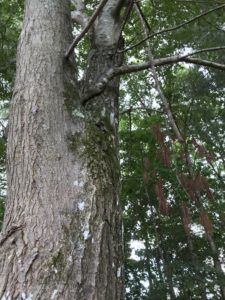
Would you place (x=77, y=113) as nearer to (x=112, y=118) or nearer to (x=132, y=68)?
(x=112, y=118)

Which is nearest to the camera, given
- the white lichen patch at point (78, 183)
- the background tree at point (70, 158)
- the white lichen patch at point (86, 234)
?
the background tree at point (70, 158)

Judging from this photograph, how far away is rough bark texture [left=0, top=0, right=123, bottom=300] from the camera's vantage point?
129 centimetres

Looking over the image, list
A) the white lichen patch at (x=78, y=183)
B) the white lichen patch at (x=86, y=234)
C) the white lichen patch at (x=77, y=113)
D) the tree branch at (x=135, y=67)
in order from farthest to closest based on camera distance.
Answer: the tree branch at (x=135, y=67), the white lichen patch at (x=77, y=113), the white lichen patch at (x=78, y=183), the white lichen patch at (x=86, y=234)

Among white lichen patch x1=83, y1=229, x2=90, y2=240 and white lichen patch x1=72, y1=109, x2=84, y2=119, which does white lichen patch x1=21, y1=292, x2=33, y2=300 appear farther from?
white lichen patch x1=72, y1=109, x2=84, y2=119

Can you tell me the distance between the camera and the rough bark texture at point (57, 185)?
129 centimetres

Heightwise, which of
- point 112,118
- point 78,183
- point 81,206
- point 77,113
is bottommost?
point 81,206

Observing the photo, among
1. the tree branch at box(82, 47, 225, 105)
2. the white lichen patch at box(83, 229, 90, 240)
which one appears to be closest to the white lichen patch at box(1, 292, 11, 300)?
the white lichen patch at box(83, 229, 90, 240)

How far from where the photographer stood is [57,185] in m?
1.51

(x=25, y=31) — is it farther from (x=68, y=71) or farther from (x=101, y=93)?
(x=101, y=93)

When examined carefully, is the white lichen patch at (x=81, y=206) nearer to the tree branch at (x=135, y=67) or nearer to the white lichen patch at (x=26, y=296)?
the white lichen patch at (x=26, y=296)

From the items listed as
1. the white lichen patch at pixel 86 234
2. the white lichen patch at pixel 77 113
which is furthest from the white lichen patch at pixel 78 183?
the white lichen patch at pixel 77 113

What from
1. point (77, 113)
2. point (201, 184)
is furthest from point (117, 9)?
point (201, 184)

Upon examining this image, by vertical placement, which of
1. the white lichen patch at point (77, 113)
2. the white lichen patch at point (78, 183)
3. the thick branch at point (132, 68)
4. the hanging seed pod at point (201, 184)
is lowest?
the white lichen patch at point (78, 183)

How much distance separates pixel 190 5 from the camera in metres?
5.03
